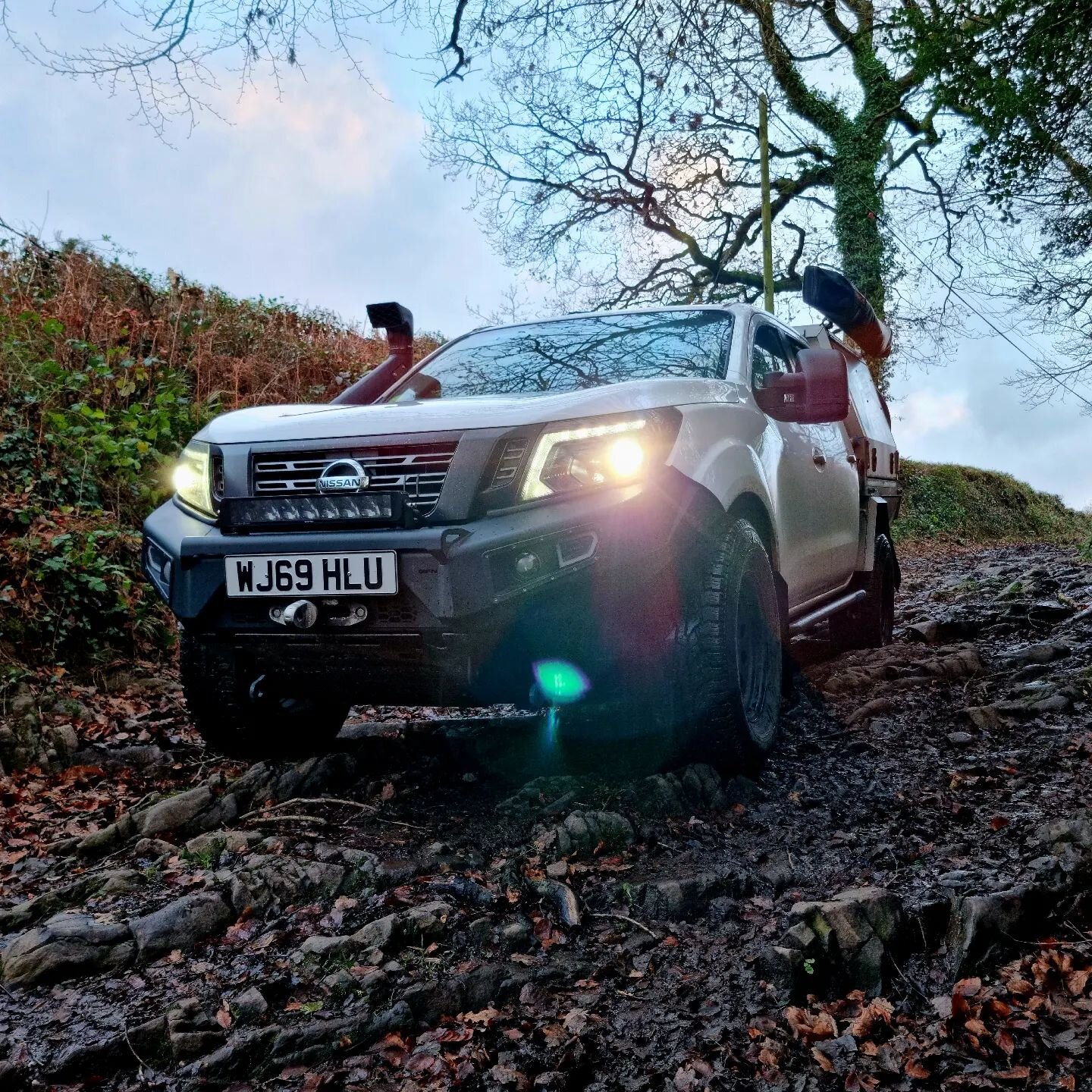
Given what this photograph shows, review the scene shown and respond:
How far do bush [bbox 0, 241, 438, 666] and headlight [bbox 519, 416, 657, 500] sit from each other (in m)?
3.74

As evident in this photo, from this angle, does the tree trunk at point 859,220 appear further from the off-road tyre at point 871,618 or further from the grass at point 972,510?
the off-road tyre at point 871,618

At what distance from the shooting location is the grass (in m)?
21.1

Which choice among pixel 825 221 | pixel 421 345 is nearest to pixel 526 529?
pixel 421 345

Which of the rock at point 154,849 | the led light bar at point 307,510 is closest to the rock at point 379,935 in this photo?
the rock at point 154,849

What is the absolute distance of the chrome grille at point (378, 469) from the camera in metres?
3.05

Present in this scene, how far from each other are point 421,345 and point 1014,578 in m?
8.37

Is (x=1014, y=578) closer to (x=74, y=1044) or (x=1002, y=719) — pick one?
(x=1002, y=719)

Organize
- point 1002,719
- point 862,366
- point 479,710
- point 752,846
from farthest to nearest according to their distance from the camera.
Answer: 1. point 862,366
2. point 479,710
3. point 1002,719
4. point 752,846

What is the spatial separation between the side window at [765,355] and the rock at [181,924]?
291 centimetres

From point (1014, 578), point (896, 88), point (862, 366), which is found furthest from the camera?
point (896, 88)

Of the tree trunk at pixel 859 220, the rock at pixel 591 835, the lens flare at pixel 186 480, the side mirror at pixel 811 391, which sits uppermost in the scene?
the tree trunk at pixel 859 220

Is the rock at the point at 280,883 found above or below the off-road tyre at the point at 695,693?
below

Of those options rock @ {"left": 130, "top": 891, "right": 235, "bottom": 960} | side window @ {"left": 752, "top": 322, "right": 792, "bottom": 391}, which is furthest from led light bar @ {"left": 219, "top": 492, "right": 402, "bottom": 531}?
side window @ {"left": 752, "top": 322, "right": 792, "bottom": 391}

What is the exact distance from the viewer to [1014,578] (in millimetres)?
9984
